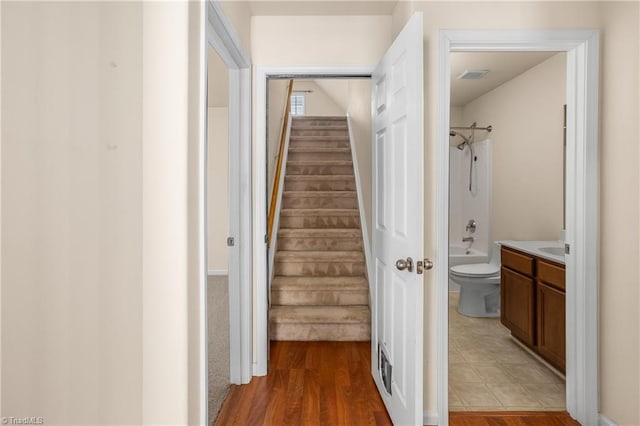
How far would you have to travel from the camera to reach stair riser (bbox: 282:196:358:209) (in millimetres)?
4465

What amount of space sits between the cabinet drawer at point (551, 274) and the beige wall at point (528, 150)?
99cm

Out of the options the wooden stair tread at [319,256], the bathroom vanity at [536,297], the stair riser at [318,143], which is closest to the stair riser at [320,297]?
the wooden stair tread at [319,256]

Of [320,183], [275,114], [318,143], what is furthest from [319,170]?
[275,114]

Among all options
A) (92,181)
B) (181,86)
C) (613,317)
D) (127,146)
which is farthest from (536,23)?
(92,181)

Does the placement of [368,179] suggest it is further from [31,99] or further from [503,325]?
[31,99]

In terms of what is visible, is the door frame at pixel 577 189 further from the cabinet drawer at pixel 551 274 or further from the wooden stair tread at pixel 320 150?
the wooden stair tread at pixel 320 150

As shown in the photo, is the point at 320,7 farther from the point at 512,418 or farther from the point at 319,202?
the point at 512,418

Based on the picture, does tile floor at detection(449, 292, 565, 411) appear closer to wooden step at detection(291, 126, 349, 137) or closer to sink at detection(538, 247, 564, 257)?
sink at detection(538, 247, 564, 257)

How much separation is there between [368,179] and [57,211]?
317cm

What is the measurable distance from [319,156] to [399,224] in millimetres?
3503

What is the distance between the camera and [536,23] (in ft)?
6.69

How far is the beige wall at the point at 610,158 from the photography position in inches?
72.5

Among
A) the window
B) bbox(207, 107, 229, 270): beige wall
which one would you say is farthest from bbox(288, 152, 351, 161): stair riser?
the window

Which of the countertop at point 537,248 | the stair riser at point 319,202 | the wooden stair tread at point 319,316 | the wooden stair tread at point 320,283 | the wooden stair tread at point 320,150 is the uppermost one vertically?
the wooden stair tread at point 320,150
